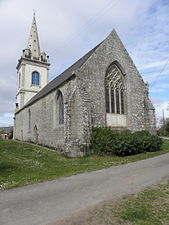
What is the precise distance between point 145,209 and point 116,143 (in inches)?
310

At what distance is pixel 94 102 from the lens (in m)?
13.6

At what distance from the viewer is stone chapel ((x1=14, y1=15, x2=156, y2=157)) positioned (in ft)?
39.9

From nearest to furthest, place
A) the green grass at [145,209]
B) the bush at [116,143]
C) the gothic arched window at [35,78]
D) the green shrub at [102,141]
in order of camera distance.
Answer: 1. the green grass at [145,209]
2. the bush at [116,143]
3. the green shrub at [102,141]
4. the gothic arched window at [35,78]

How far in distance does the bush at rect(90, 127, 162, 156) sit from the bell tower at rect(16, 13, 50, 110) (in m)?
21.7

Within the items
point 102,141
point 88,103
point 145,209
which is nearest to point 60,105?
point 88,103

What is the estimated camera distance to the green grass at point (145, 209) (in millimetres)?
3209

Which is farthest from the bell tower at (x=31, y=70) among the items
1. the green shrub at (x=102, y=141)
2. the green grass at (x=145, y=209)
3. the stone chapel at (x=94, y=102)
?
the green grass at (x=145, y=209)

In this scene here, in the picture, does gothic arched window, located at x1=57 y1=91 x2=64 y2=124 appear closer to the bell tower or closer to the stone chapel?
the stone chapel

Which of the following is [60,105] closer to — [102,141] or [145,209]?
[102,141]

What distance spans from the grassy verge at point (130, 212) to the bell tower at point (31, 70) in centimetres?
2875

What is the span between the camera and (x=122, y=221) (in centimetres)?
323

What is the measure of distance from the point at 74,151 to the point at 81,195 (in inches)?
279

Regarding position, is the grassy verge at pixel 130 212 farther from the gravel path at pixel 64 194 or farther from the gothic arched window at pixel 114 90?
the gothic arched window at pixel 114 90

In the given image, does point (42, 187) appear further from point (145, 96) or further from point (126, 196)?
point (145, 96)
